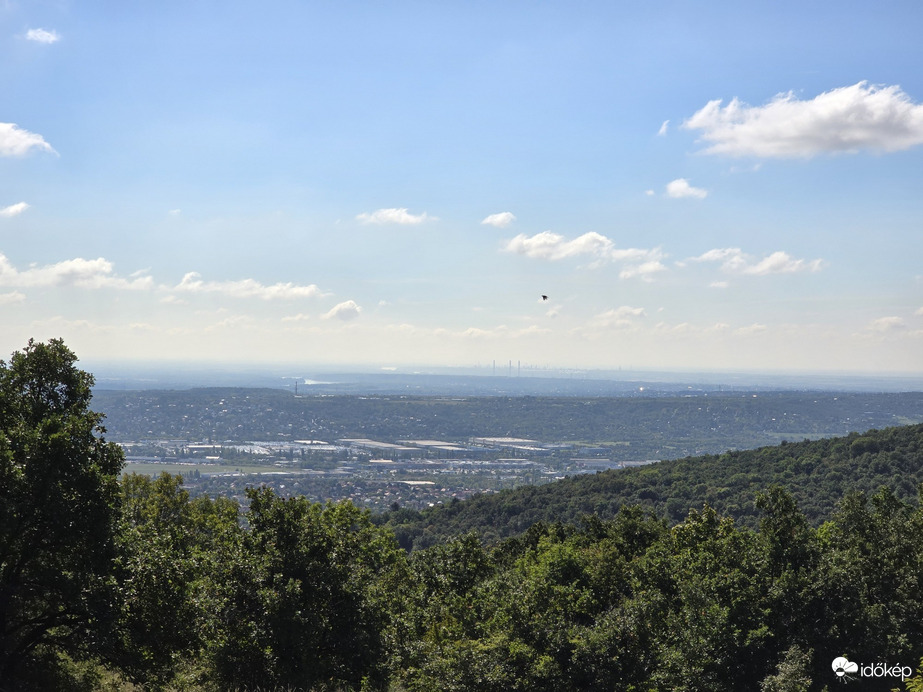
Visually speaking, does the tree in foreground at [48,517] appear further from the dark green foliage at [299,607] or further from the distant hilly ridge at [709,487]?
the distant hilly ridge at [709,487]

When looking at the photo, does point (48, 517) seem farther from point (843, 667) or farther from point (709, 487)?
point (709, 487)

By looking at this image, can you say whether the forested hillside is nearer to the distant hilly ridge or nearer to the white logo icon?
the white logo icon

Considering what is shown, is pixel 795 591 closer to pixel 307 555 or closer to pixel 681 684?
pixel 681 684

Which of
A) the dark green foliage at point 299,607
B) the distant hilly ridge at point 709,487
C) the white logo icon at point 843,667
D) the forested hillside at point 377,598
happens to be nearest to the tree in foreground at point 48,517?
the forested hillside at point 377,598

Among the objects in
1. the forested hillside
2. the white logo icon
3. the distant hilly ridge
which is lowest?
the distant hilly ridge

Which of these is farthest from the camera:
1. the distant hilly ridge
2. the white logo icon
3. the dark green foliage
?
the distant hilly ridge

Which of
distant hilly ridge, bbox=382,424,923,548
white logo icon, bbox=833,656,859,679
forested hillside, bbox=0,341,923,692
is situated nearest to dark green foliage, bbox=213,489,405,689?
forested hillside, bbox=0,341,923,692

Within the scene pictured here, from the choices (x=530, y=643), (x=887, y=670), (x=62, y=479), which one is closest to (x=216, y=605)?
(x=62, y=479)
